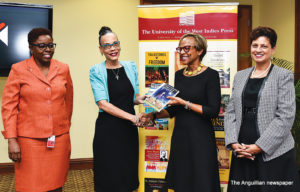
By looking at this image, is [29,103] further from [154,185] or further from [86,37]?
[86,37]

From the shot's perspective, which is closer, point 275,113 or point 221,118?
point 275,113

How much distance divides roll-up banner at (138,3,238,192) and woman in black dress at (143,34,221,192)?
20.1 inches

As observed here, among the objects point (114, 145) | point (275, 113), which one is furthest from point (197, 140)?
point (114, 145)

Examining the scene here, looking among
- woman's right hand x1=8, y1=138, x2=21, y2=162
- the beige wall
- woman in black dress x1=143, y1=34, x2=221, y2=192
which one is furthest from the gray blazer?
the beige wall

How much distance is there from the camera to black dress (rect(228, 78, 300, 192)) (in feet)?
5.60

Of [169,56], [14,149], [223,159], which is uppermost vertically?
[169,56]

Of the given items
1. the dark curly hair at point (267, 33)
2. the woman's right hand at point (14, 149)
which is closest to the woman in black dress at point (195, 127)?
the dark curly hair at point (267, 33)

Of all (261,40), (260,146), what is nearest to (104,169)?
(260,146)

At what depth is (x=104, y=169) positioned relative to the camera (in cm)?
212

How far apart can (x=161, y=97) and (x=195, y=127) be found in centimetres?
33

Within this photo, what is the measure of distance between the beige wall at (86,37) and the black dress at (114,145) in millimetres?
1980

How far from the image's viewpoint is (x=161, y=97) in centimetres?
203

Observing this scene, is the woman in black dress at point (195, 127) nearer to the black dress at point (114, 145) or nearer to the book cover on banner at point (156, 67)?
the black dress at point (114, 145)

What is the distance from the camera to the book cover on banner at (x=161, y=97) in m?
1.99
